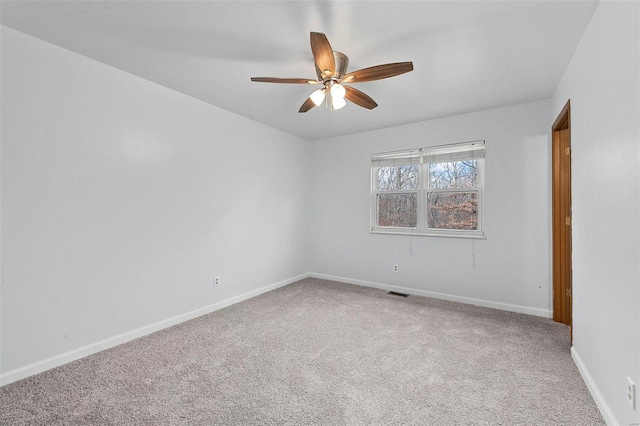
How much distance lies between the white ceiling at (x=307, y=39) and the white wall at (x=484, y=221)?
58 centimetres

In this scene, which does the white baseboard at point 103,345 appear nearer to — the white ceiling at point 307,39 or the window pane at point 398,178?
the white ceiling at point 307,39

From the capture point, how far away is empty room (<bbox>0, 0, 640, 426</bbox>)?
1.72 meters

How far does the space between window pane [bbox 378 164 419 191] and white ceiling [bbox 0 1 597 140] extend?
132 centimetres

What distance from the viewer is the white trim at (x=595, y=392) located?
1.57 metres

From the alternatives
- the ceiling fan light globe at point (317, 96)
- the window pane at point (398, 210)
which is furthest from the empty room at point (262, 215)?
the window pane at point (398, 210)

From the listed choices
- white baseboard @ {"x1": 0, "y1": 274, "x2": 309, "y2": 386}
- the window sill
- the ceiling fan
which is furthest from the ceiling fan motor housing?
white baseboard @ {"x1": 0, "y1": 274, "x2": 309, "y2": 386}

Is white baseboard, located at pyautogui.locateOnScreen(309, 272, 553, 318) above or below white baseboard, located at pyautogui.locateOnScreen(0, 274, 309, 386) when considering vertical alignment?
above

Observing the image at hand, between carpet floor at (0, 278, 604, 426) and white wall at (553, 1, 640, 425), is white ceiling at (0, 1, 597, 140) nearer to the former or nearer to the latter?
white wall at (553, 1, 640, 425)

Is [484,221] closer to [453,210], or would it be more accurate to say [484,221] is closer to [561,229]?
[453,210]

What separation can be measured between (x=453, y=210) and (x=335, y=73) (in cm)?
265

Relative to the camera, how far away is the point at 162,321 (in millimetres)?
2908

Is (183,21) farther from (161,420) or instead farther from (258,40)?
(161,420)

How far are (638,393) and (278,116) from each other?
3.82m

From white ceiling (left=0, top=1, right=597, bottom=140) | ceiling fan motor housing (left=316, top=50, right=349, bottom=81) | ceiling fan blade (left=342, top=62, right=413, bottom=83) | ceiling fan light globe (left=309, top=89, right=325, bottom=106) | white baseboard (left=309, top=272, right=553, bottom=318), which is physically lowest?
white baseboard (left=309, top=272, right=553, bottom=318)
